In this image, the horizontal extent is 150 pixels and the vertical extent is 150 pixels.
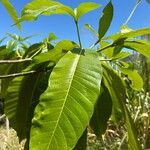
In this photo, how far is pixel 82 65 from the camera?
33.0 inches

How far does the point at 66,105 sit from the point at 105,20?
0.94 feet

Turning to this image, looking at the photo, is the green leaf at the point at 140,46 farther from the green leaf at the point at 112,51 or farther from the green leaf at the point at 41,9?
the green leaf at the point at 41,9

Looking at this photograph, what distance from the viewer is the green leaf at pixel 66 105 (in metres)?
0.71

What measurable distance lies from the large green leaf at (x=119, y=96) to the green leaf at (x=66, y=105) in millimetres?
171

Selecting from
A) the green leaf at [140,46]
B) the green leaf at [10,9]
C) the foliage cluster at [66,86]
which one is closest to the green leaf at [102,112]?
the foliage cluster at [66,86]

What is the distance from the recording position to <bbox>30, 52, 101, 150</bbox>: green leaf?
2.33 feet

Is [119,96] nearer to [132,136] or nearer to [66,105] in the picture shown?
[132,136]

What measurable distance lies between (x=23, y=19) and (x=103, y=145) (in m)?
3.05

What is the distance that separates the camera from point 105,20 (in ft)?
3.23

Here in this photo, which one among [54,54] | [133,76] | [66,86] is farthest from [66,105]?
[133,76]

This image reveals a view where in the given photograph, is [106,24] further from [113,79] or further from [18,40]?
[18,40]

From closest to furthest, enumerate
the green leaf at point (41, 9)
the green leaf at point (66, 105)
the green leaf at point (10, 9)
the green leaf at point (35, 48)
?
the green leaf at point (66, 105) < the green leaf at point (41, 9) < the green leaf at point (10, 9) < the green leaf at point (35, 48)

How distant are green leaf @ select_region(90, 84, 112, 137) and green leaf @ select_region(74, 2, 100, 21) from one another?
0.15 meters

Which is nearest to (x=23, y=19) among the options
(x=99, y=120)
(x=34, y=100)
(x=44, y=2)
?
(x=44, y=2)
